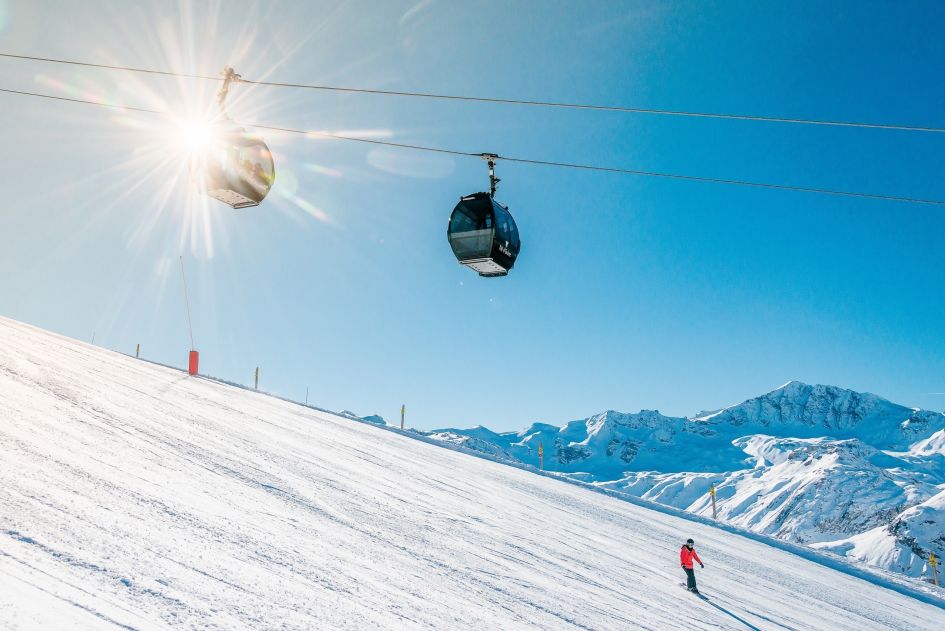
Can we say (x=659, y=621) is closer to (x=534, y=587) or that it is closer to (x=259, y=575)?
(x=534, y=587)

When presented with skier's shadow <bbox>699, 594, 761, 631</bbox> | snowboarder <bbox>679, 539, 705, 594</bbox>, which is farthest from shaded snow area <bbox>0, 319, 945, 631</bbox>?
snowboarder <bbox>679, 539, 705, 594</bbox>

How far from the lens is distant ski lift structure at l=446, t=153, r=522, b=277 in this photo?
11.1 m

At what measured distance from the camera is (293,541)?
700 centimetres

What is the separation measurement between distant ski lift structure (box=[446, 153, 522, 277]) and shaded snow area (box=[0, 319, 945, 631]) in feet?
14.8

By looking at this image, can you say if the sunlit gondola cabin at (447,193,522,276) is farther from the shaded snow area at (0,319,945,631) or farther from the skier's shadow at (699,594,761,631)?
the skier's shadow at (699,594,761,631)

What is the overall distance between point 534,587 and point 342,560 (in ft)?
8.50

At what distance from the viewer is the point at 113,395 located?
41.1 feet

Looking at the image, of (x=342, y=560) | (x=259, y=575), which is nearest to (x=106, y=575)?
(x=259, y=575)

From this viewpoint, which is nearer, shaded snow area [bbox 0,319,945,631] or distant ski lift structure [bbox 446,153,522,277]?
shaded snow area [bbox 0,319,945,631]

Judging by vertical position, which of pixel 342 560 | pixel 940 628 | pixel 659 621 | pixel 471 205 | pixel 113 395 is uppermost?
pixel 471 205

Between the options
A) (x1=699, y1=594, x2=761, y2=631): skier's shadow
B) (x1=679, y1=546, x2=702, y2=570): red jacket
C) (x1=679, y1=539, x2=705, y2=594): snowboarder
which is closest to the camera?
(x1=699, y1=594, x2=761, y2=631): skier's shadow

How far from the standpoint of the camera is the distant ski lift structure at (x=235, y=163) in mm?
9180

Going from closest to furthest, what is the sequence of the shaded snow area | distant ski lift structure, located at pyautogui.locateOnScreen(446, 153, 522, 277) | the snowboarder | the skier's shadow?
the shaded snow area → the skier's shadow → the snowboarder → distant ski lift structure, located at pyautogui.locateOnScreen(446, 153, 522, 277)

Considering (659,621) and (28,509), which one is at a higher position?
(28,509)
